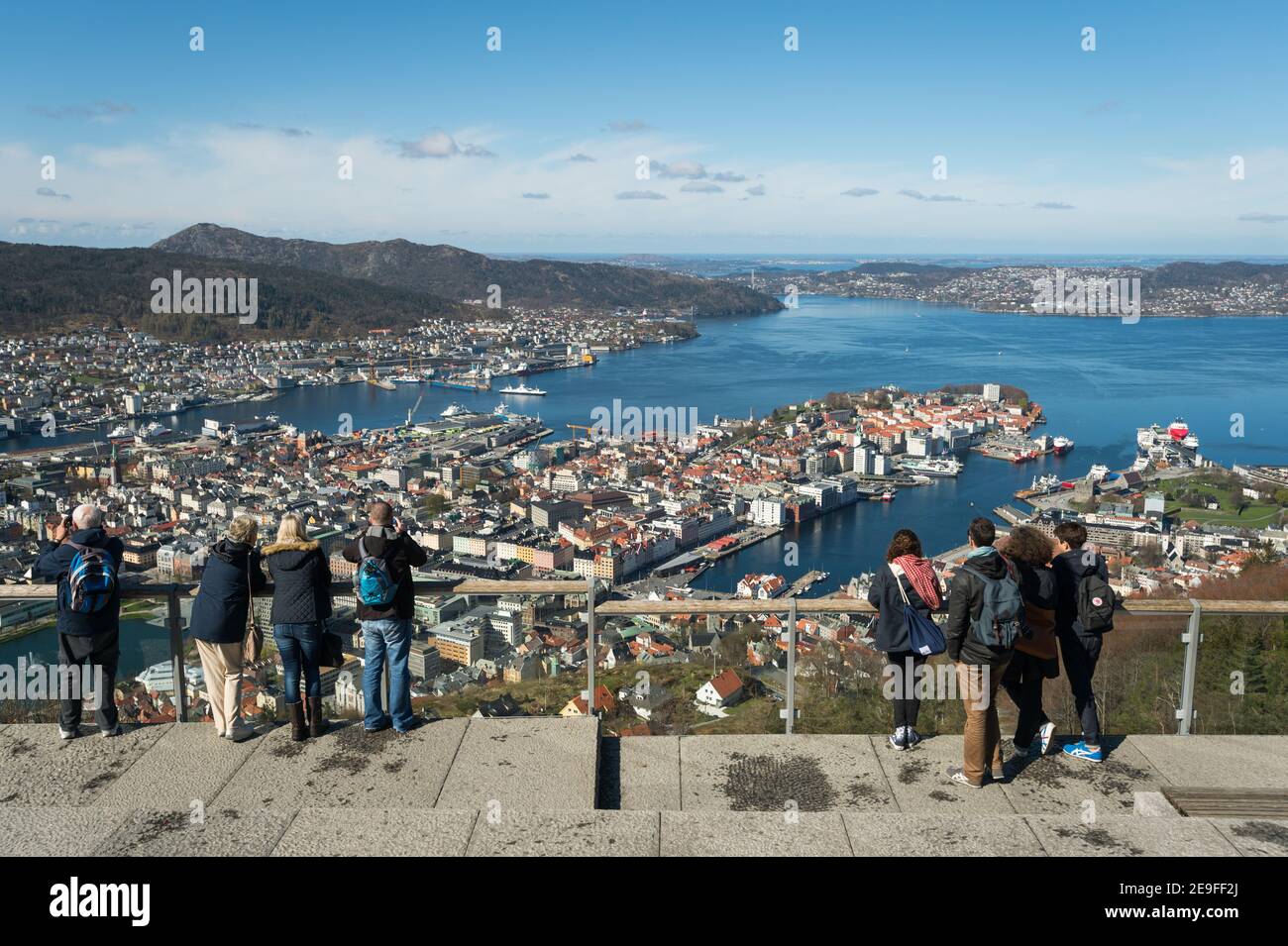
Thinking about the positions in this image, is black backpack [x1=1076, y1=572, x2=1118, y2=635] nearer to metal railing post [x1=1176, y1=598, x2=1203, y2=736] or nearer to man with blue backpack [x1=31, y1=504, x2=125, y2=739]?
metal railing post [x1=1176, y1=598, x2=1203, y2=736]

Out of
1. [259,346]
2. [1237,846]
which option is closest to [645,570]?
[1237,846]

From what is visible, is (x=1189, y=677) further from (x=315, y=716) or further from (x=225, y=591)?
(x=225, y=591)

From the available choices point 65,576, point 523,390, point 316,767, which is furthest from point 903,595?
point 523,390

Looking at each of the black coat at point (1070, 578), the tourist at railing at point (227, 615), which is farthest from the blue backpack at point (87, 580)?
the black coat at point (1070, 578)

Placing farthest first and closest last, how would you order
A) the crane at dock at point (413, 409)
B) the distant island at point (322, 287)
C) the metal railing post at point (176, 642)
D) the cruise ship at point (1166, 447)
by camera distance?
the distant island at point (322, 287) → the crane at dock at point (413, 409) → the cruise ship at point (1166, 447) → the metal railing post at point (176, 642)

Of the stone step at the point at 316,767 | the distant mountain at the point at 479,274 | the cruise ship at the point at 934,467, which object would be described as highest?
the distant mountain at the point at 479,274

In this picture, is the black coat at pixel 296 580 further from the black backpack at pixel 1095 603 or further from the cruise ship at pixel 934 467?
the cruise ship at pixel 934 467

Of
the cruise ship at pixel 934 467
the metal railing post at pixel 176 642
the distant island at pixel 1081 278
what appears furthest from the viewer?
the distant island at pixel 1081 278
